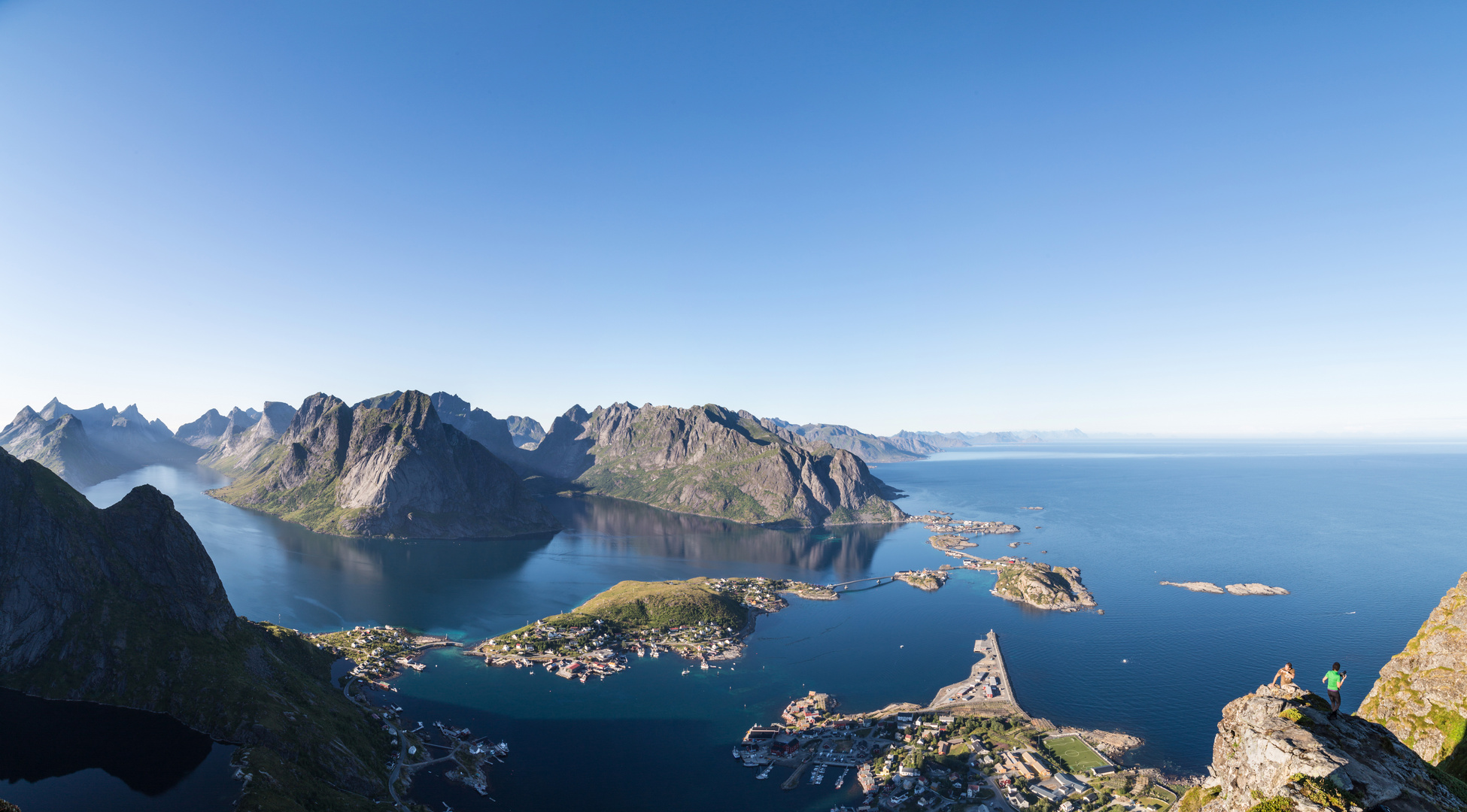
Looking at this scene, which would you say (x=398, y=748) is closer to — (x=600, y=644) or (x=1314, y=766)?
(x=600, y=644)

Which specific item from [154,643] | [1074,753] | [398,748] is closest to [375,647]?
[154,643]

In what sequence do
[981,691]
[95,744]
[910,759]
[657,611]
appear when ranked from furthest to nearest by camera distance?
[657,611], [981,691], [910,759], [95,744]

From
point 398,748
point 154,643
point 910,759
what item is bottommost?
point 910,759

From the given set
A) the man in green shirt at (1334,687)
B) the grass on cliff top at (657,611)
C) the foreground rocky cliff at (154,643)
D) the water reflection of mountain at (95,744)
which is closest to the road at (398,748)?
the foreground rocky cliff at (154,643)

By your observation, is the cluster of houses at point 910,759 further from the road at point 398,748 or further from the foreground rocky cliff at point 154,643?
the foreground rocky cliff at point 154,643

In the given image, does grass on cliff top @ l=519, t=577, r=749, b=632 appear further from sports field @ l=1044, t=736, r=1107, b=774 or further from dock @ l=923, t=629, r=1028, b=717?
sports field @ l=1044, t=736, r=1107, b=774

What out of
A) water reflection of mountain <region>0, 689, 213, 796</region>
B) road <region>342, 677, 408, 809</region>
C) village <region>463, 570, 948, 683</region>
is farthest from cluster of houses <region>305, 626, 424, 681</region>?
water reflection of mountain <region>0, 689, 213, 796</region>
